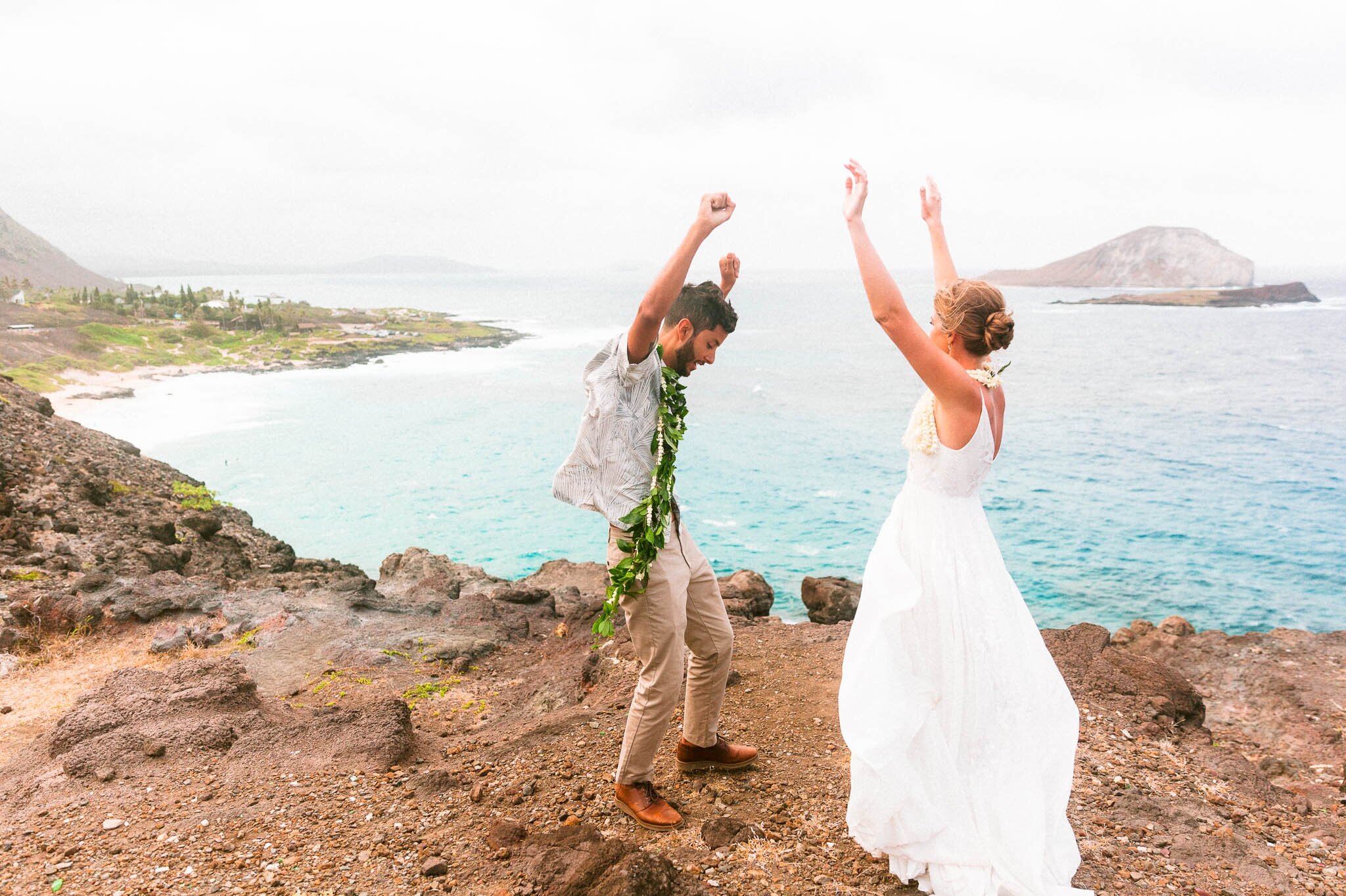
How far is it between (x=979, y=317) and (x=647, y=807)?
280cm

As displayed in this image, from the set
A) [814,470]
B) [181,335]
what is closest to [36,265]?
[181,335]

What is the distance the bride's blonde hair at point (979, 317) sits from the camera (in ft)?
10.8

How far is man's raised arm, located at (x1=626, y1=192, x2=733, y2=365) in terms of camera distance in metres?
3.29

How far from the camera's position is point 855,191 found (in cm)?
333

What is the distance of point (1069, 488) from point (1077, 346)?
200 ft

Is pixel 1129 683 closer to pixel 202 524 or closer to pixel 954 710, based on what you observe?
pixel 954 710

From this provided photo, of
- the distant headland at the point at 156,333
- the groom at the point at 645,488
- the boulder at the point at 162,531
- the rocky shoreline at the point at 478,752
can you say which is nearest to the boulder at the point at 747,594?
the rocky shoreline at the point at 478,752

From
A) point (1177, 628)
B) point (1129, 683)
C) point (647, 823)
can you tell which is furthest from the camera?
point (1177, 628)

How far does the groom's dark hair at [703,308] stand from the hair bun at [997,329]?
1.12 metres

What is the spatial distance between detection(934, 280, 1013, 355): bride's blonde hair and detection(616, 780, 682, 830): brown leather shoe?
2.62 metres

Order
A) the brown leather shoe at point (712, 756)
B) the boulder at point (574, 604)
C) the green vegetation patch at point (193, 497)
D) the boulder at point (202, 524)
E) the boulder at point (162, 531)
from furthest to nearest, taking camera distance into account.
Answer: the green vegetation patch at point (193, 497)
the boulder at point (202, 524)
the boulder at point (162, 531)
the boulder at point (574, 604)
the brown leather shoe at point (712, 756)

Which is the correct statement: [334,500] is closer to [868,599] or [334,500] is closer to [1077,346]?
[868,599]

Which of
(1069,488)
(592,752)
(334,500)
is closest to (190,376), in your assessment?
(334,500)

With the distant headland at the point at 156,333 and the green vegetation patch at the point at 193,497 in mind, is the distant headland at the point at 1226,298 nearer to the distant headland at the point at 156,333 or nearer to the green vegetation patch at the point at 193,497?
the distant headland at the point at 156,333
